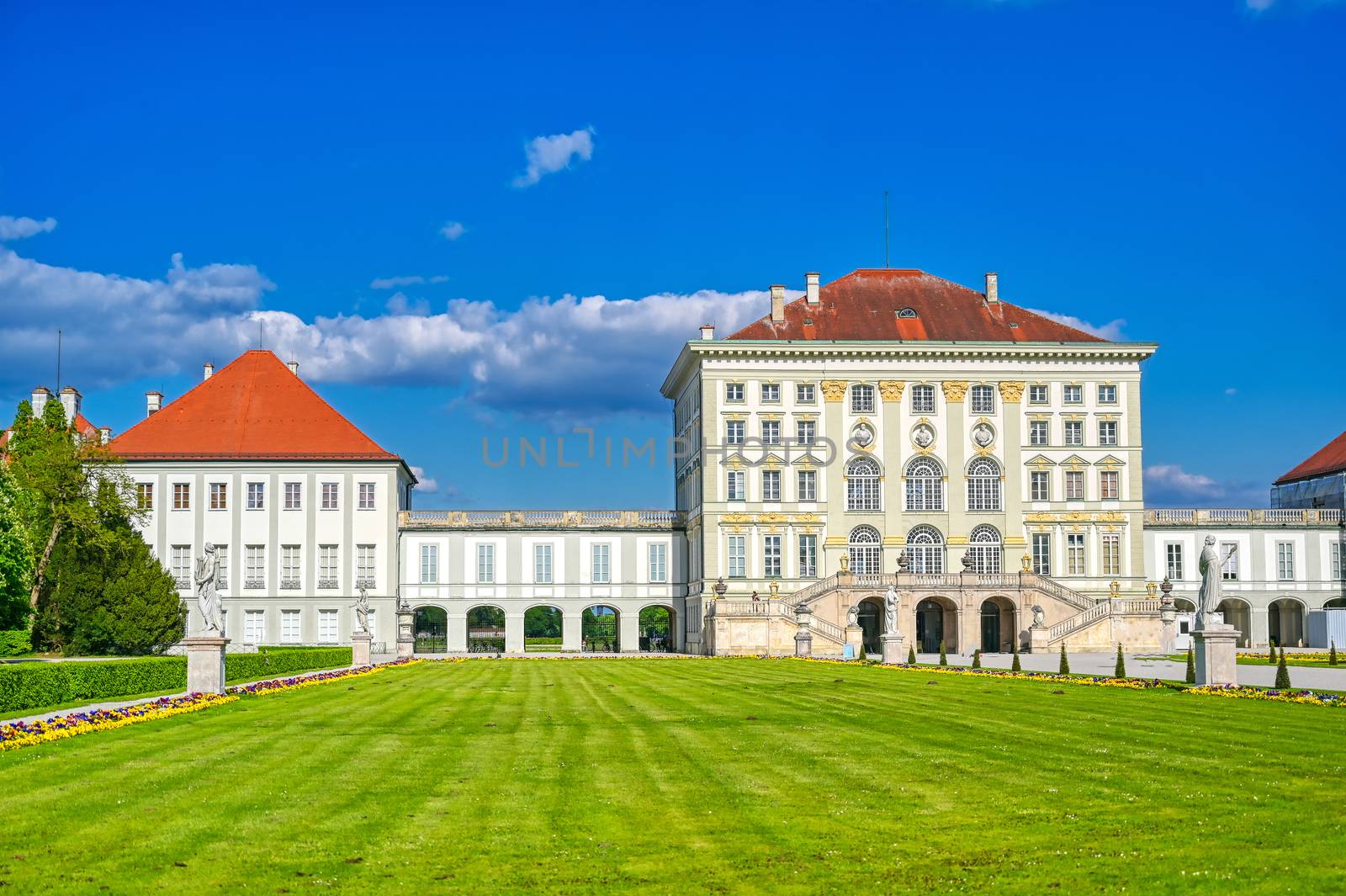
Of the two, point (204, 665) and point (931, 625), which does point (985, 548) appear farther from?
point (204, 665)

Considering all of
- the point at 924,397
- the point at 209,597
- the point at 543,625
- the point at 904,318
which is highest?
the point at 904,318

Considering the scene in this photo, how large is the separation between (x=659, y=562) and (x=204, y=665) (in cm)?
4081

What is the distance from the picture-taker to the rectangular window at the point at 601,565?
68188 millimetres

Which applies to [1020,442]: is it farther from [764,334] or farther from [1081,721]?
[1081,721]

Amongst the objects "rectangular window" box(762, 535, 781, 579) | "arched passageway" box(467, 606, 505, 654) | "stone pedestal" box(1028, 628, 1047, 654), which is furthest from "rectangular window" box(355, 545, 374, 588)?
"stone pedestal" box(1028, 628, 1047, 654)

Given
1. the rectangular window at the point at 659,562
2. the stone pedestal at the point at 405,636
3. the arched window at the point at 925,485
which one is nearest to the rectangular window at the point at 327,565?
the stone pedestal at the point at 405,636

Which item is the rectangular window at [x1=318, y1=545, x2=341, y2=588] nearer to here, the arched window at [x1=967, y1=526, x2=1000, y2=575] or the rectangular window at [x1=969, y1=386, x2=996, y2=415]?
the arched window at [x1=967, y1=526, x2=1000, y2=575]

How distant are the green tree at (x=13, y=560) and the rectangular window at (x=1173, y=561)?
50776mm

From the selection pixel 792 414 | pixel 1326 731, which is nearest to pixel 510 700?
pixel 1326 731

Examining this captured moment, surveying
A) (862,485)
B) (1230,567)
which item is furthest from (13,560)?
(1230,567)

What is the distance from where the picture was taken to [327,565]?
65.7m

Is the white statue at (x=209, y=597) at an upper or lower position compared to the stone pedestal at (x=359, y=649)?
upper

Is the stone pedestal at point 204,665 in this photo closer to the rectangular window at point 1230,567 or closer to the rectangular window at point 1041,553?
the rectangular window at point 1041,553

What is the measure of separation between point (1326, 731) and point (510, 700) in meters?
14.6
